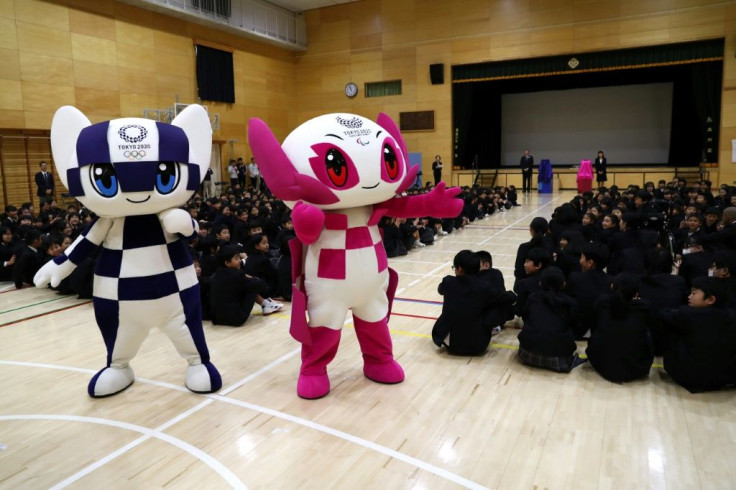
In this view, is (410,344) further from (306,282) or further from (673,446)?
(673,446)

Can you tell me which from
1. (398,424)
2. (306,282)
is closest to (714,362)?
(398,424)

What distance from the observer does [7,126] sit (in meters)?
14.5

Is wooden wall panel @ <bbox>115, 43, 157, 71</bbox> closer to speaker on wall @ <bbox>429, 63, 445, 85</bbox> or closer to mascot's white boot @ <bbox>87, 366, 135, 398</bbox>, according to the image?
speaker on wall @ <bbox>429, 63, 445, 85</bbox>

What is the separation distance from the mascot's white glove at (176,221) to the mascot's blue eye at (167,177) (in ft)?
0.52

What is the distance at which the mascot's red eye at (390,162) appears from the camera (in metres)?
3.83

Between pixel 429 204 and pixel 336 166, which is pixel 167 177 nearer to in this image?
pixel 336 166

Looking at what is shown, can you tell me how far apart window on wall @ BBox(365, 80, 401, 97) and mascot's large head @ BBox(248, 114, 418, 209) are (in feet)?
63.8

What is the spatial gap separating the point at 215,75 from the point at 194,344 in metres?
17.8

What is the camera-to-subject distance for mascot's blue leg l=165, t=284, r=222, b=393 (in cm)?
406

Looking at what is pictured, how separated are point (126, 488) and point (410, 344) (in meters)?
2.82

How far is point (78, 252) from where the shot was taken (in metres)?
3.94

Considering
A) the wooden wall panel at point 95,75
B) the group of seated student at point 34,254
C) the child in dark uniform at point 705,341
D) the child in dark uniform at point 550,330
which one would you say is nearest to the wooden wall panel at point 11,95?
the wooden wall panel at point 95,75

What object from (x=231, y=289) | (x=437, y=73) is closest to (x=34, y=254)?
(x=231, y=289)

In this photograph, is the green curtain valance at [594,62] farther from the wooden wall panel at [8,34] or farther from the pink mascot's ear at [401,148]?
the pink mascot's ear at [401,148]
